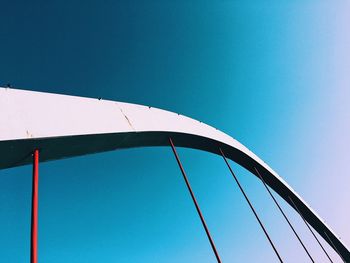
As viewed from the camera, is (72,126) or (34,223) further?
(72,126)

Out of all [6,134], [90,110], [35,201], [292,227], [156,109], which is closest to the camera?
[35,201]

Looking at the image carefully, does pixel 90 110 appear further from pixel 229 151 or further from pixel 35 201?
pixel 229 151

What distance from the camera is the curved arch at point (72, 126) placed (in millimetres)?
2621

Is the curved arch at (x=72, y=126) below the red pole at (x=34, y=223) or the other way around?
the other way around

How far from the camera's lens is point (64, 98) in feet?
11.4

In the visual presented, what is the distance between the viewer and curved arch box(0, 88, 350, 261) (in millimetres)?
2621

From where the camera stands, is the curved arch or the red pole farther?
the curved arch

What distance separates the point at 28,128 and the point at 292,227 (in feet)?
28.7

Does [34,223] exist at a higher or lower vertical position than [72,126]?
lower

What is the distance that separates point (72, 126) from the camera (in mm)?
3252

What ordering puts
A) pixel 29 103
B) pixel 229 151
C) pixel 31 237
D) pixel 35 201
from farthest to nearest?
pixel 229 151
pixel 29 103
pixel 35 201
pixel 31 237

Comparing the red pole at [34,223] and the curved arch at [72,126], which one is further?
the curved arch at [72,126]

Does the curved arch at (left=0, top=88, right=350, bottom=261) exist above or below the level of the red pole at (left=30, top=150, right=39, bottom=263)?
above

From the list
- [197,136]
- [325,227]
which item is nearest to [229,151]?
[197,136]
